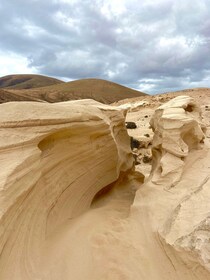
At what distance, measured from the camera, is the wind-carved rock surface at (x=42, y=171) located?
3.33m

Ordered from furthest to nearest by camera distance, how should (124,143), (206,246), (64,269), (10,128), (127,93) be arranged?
(127,93)
(124,143)
(10,128)
(64,269)
(206,246)

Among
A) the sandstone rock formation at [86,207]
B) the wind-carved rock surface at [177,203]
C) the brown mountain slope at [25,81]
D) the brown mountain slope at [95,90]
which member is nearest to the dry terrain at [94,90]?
the brown mountain slope at [95,90]

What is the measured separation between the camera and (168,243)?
364 cm

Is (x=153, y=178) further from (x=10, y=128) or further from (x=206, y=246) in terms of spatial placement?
(x=10, y=128)

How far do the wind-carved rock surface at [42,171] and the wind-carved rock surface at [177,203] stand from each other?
102 cm

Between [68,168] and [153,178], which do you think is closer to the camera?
[68,168]

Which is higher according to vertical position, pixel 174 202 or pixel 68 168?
pixel 68 168

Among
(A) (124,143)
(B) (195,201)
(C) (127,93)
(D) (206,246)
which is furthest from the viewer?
(C) (127,93)

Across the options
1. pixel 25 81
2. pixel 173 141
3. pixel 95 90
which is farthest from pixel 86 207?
pixel 25 81

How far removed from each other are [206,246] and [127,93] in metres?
72.6

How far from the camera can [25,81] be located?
98250mm

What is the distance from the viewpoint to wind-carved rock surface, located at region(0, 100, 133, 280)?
131 inches

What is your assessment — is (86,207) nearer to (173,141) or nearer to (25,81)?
(173,141)

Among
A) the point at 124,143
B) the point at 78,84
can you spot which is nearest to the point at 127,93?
the point at 78,84
